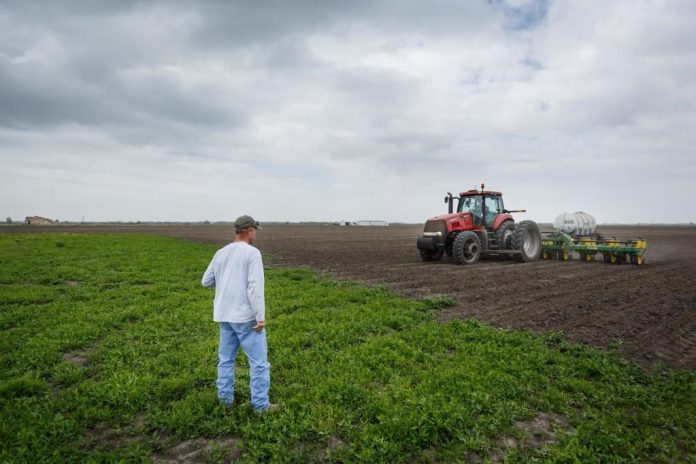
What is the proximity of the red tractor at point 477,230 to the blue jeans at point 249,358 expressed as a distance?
12.8 m

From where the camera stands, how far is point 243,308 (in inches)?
163

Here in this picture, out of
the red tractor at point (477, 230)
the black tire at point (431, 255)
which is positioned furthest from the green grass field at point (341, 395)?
the black tire at point (431, 255)

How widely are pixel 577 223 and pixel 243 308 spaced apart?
2372 centimetres

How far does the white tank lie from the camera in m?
22.6

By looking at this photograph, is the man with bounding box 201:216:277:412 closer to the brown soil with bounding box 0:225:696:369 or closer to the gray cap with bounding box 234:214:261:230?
the gray cap with bounding box 234:214:261:230

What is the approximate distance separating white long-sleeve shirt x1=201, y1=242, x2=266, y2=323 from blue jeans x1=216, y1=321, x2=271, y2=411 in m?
0.14

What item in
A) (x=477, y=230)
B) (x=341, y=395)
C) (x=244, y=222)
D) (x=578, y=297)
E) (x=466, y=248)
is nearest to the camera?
(x=244, y=222)

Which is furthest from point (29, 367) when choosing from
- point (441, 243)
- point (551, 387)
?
point (441, 243)

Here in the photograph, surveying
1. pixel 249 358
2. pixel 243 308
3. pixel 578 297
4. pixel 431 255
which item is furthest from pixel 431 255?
pixel 243 308

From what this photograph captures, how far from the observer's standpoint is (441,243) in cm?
1662

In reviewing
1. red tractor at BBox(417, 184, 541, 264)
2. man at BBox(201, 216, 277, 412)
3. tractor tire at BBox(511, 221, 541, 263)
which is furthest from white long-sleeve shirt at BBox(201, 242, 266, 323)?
tractor tire at BBox(511, 221, 541, 263)

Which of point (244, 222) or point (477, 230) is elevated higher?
point (244, 222)

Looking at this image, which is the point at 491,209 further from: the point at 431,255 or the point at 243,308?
the point at 243,308

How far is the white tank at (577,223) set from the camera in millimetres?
22650
